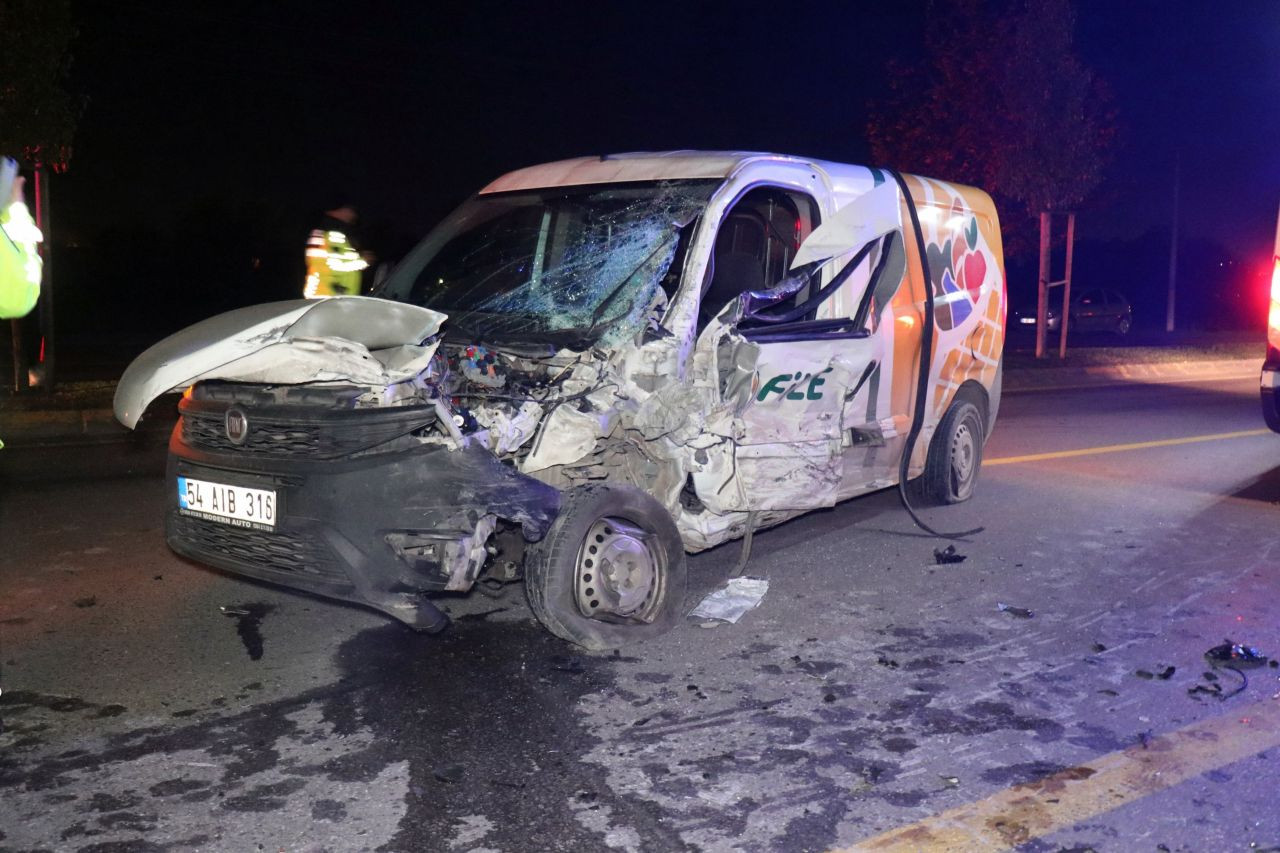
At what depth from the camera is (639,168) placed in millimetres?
5816

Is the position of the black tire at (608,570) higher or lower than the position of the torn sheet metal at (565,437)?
lower

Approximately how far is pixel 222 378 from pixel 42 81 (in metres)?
8.25

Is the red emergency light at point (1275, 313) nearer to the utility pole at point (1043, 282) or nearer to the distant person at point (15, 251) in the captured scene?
the distant person at point (15, 251)

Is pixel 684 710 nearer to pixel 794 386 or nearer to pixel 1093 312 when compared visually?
pixel 794 386

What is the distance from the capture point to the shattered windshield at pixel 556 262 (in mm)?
5105

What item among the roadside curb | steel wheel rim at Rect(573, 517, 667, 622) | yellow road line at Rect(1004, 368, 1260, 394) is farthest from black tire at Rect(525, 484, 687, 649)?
the roadside curb

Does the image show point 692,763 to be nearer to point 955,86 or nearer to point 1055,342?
point 955,86

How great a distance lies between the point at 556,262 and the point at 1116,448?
6.80m

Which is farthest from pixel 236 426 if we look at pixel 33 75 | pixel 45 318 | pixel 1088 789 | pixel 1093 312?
pixel 1093 312

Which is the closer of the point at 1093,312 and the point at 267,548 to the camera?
the point at 267,548

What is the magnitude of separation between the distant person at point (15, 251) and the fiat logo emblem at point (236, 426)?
1067 mm

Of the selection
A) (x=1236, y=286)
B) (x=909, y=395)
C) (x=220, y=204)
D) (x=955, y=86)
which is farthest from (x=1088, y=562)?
(x=1236, y=286)

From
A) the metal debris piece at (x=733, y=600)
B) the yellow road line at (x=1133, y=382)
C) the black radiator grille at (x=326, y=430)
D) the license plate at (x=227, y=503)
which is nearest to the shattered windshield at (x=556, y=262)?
the black radiator grille at (x=326, y=430)

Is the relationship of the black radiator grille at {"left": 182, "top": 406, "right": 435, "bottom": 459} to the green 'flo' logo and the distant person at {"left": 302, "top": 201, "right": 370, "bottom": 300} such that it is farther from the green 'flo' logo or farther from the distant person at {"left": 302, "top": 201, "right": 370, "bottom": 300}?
the distant person at {"left": 302, "top": 201, "right": 370, "bottom": 300}
